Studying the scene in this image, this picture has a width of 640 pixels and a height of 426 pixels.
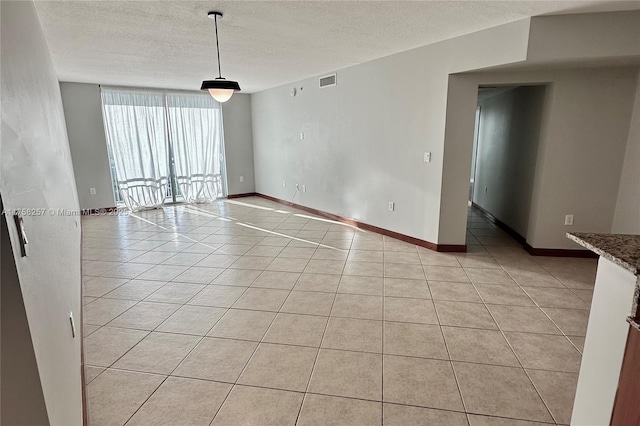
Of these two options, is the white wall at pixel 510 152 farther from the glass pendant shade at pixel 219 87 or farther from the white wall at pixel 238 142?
the white wall at pixel 238 142

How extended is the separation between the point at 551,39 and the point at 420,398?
3.23 meters

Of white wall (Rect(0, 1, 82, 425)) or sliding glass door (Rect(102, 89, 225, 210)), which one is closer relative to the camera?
white wall (Rect(0, 1, 82, 425))

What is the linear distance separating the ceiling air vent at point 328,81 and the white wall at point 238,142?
2.86m

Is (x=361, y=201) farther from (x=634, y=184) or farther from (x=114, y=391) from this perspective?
Answer: (x=114, y=391)

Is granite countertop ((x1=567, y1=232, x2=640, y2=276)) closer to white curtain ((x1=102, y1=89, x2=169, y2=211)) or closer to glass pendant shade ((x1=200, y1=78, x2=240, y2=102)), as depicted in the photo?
glass pendant shade ((x1=200, y1=78, x2=240, y2=102))

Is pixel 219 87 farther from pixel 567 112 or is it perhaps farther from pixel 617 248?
pixel 567 112

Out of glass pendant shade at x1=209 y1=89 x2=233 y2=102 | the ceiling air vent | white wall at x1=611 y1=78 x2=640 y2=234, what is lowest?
white wall at x1=611 y1=78 x2=640 y2=234

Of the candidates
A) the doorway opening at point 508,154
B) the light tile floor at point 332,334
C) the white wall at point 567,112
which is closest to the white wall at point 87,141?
the light tile floor at point 332,334

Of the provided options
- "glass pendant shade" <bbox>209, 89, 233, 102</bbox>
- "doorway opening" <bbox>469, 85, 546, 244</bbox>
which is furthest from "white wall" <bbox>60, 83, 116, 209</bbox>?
"doorway opening" <bbox>469, 85, 546, 244</bbox>

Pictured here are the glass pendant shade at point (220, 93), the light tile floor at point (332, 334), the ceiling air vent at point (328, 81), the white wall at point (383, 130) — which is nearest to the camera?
the light tile floor at point (332, 334)

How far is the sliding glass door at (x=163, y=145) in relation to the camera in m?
6.37

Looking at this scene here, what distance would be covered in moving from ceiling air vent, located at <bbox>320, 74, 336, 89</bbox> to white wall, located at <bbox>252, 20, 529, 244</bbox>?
0.11m

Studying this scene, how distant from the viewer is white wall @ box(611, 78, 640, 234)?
3.40 meters

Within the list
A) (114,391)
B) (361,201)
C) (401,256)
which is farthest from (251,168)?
(114,391)
